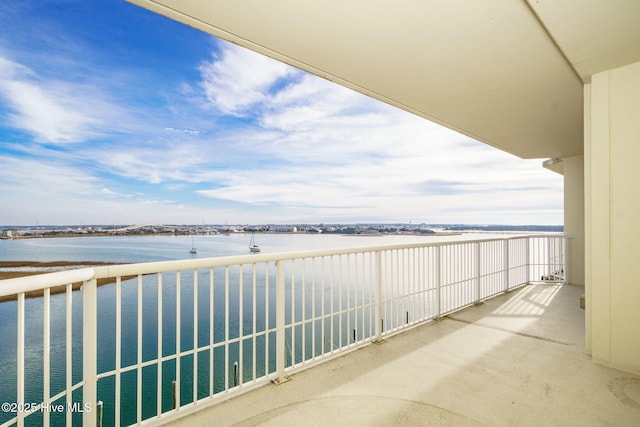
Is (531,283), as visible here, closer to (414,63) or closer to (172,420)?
(414,63)

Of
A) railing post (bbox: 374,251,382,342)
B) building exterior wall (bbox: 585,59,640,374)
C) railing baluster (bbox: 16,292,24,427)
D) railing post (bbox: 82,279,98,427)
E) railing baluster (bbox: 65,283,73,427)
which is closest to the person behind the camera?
railing baluster (bbox: 16,292,24,427)

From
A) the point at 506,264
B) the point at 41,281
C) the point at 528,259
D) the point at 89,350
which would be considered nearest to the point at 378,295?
the point at 89,350

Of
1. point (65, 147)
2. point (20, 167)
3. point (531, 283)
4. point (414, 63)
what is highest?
point (65, 147)

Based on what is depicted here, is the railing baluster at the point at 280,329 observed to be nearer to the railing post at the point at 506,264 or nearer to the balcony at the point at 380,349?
the balcony at the point at 380,349

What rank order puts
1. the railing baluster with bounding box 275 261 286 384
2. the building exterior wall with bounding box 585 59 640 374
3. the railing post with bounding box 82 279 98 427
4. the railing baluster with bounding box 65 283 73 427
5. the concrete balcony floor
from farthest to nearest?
the building exterior wall with bounding box 585 59 640 374, the railing baluster with bounding box 275 261 286 384, the concrete balcony floor, the railing post with bounding box 82 279 98 427, the railing baluster with bounding box 65 283 73 427

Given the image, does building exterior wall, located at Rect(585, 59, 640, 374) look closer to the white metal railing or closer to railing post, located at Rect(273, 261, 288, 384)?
the white metal railing

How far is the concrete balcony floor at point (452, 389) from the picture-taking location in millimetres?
1736

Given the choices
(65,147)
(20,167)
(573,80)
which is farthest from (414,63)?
(65,147)

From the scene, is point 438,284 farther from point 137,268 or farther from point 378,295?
point 137,268

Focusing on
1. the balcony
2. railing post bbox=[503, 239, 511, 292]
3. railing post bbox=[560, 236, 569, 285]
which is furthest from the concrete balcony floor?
railing post bbox=[560, 236, 569, 285]

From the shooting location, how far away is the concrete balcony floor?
1736 mm

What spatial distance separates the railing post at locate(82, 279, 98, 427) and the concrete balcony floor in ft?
1.88

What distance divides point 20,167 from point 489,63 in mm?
27263

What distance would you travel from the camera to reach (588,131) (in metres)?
2.65
